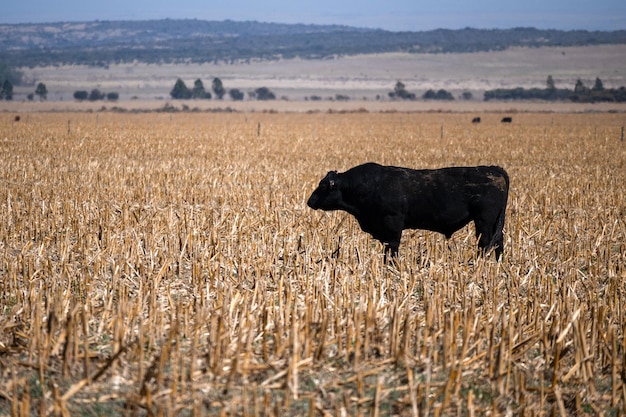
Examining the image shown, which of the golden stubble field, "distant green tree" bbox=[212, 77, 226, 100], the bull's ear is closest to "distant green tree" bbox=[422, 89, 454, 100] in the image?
"distant green tree" bbox=[212, 77, 226, 100]

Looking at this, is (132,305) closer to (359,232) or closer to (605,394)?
(605,394)

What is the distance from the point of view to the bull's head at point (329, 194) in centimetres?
920

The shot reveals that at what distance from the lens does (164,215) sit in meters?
11.2

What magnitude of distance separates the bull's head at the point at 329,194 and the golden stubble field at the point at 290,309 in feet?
1.53

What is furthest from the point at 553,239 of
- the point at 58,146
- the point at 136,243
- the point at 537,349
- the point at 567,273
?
the point at 58,146

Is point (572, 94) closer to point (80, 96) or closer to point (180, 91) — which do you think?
point (180, 91)

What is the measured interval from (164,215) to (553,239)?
514cm

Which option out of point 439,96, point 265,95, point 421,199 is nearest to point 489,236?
point 421,199

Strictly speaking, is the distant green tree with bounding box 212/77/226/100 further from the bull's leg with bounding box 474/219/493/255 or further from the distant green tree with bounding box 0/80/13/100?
the bull's leg with bounding box 474/219/493/255

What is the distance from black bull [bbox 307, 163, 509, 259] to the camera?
891 cm

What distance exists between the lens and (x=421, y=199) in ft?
29.3

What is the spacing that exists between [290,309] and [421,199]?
9.32 ft

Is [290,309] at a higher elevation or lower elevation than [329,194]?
lower

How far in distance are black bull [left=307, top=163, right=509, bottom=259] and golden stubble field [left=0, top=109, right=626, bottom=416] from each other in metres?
0.32
